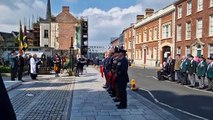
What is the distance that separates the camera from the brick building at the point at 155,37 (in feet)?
166

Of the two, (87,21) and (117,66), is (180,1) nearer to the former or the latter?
(87,21)

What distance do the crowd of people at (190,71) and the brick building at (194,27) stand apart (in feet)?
45.6

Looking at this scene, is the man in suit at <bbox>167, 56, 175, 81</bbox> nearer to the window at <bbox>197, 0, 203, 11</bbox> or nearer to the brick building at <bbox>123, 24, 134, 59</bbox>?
the window at <bbox>197, 0, 203, 11</bbox>

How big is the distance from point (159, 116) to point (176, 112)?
134 centimetres

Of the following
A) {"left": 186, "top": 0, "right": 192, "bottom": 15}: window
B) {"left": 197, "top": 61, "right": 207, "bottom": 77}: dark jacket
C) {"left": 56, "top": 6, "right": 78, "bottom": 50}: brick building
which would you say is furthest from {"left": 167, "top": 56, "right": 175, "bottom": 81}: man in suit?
{"left": 56, "top": 6, "right": 78, "bottom": 50}: brick building

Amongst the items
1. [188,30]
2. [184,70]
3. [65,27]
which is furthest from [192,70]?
[65,27]

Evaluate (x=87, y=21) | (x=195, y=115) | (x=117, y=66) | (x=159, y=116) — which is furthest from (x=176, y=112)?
(x=87, y=21)

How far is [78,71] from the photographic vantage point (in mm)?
27250

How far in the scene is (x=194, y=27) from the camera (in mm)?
40562

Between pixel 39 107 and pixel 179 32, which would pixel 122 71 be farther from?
pixel 179 32

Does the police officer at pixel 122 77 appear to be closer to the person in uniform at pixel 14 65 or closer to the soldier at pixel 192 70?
the soldier at pixel 192 70

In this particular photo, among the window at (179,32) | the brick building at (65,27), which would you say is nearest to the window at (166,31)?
the window at (179,32)

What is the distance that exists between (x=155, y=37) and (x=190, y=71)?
134 ft

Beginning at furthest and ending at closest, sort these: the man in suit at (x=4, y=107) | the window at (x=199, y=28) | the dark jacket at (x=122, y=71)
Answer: the window at (x=199, y=28) → the dark jacket at (x=122, y=71) → the man in suit at (x=4, y=107)
